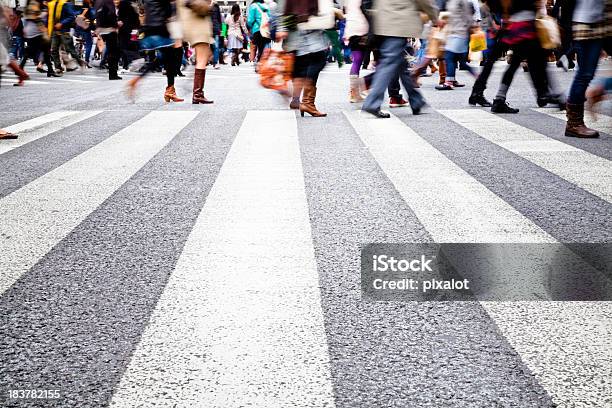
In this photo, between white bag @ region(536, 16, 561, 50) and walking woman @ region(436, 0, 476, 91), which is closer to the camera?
white bag @ region(536, 16, 561, 50)

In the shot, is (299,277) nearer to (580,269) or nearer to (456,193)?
(580,269)

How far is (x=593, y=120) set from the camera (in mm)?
7891

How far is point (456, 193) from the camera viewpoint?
16.1 ft

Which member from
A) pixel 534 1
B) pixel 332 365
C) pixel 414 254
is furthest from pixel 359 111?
pixel 332 365

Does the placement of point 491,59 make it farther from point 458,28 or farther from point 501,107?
point 458,28

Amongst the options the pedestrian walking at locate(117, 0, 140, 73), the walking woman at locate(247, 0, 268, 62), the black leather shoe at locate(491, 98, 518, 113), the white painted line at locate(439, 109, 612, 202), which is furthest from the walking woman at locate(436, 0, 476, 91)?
the walking woman at locate(247, 0, 268, 62)

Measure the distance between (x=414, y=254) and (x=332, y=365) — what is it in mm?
1240

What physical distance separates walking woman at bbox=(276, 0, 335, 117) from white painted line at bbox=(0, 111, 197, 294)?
76.2 inches

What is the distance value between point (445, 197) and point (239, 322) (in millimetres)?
2300

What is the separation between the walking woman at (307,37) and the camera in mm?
8779

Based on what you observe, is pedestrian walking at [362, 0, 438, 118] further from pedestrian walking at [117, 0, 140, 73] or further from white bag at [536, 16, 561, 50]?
pedestrian walking at [117, 0, 140, 73]

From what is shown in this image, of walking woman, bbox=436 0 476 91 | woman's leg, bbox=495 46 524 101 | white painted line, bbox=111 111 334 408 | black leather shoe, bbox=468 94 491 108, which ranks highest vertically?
walking woman, bbox=436 0 476 91

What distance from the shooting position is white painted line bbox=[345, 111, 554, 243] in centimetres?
394

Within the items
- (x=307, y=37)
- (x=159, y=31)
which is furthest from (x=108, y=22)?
(x=307, y=37)
